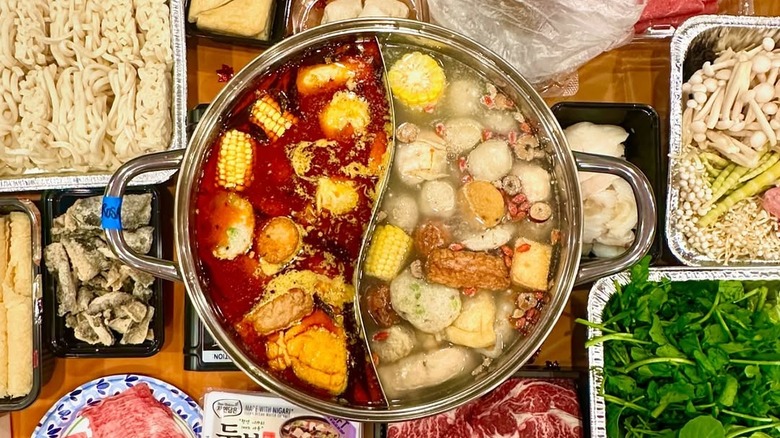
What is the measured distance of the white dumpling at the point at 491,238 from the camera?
7.61 ft

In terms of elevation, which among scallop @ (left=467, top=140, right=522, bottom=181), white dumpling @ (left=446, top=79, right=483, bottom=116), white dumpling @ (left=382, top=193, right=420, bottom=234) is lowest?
white dumpling @ (left=382, top=193, right=420, bottom=234)

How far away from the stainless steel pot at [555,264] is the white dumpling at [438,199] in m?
0.41

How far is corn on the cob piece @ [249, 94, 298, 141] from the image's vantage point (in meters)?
2.32

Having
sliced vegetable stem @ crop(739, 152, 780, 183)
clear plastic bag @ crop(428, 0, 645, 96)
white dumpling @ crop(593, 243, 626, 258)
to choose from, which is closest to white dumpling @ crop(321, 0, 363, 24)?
clear plastic bag @ crop(428, 0, 645, 96)

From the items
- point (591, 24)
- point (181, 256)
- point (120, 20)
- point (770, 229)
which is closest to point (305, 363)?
point (181, 256)

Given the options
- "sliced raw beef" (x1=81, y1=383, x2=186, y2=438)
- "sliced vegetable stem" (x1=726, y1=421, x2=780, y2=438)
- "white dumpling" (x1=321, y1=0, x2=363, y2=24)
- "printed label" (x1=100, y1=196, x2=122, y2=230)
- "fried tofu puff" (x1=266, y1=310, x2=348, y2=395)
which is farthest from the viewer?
"sliced raw beef" (x1=81, y1=383, x2=186, y2=438)

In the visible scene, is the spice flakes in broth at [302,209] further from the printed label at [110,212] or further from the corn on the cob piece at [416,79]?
the printed label at [110,212]

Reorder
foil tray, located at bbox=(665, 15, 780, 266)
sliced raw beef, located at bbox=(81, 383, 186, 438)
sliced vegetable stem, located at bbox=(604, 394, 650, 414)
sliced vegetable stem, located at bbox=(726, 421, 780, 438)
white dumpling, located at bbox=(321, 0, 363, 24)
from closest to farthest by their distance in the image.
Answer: sliced vegetable stem, located at bbox=(726, 421, 780, 438)
sliced vegetable stem, located at bbox=(604, 394, 650, 414)
foil tray, located at bbox=(665, 15, 780, 266)
white dumpling, located at bbox=(321, 0, 363, 24)
sliced raw beef, located at bbox=(81, 383, 186, 438)

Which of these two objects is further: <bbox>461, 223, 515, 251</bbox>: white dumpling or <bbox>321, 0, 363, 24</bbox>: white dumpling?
<bbox>321, 0, 363, 24</bbox>: white dumpling

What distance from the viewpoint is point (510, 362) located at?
2260 millimetres

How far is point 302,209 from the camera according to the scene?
2.35 meters

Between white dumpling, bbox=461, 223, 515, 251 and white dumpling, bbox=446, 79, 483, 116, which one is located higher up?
white dumpling, bbox=446, 79, 483, 116

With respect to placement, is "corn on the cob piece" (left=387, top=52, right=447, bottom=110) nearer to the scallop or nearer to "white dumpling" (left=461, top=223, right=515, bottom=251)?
the scallop

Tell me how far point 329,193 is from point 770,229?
194 cm
